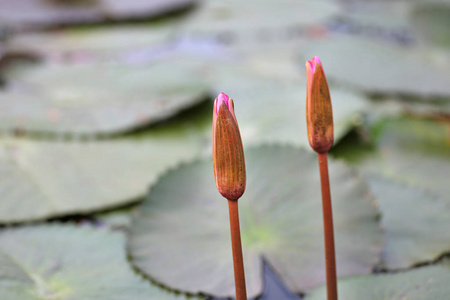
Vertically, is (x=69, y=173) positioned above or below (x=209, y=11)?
below

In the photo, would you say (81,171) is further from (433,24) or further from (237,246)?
(433,24)

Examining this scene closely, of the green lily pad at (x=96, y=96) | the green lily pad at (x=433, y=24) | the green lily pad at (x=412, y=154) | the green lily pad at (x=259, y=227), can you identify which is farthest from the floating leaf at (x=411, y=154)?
the green lily pad at (x=433, y=24)

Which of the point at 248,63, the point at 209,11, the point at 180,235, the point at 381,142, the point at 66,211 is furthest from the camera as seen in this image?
the point at 209,11

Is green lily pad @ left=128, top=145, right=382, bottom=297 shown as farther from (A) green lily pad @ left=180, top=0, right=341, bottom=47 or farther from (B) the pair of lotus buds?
(A) green lily pad @ left=180, top=0, right=341, bottom=47

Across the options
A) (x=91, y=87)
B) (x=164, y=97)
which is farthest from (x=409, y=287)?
(x=91, y=87)

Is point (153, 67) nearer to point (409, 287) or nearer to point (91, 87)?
point (91, 87)

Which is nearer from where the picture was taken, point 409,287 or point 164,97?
point 409,287

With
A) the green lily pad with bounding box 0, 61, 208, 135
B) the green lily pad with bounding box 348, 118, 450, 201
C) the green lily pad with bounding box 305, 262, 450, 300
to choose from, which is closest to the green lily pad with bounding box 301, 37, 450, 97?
the green lily pad with bounding box 348, 118, 450, 201
